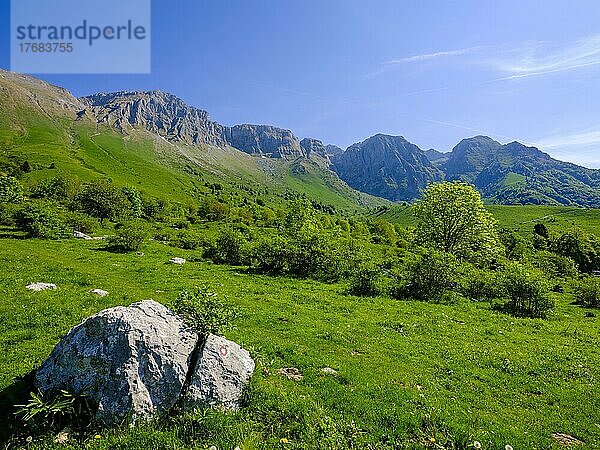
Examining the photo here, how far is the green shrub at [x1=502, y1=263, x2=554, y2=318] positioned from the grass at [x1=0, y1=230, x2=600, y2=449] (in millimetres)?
1387

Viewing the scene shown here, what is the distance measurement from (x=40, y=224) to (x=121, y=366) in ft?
151

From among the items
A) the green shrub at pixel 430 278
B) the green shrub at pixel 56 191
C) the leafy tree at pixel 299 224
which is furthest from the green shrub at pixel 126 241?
the green shrub at pixel 56 191

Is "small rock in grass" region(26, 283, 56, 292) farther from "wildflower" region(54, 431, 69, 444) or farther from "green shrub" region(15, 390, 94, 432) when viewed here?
"wildflower" region(54, 431, 69, 444)

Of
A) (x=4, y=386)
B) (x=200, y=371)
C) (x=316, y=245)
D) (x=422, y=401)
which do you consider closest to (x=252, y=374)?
(x=200, y=371)

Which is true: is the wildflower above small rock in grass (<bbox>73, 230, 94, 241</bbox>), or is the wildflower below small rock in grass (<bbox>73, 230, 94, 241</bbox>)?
below

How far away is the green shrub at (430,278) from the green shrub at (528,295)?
5381mm

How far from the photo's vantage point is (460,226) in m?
51.9

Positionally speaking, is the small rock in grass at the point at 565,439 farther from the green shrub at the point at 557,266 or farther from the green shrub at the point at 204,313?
the green shrub at the point at 557,266

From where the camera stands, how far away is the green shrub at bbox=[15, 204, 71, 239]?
46.7m

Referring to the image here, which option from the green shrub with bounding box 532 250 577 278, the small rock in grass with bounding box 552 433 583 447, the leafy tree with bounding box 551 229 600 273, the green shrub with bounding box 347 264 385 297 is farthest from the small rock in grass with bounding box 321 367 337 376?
the leafy tree with bounding box 551 229 600 273

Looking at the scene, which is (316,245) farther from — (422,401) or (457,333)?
(422,401)

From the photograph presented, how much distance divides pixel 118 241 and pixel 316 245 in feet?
83.1

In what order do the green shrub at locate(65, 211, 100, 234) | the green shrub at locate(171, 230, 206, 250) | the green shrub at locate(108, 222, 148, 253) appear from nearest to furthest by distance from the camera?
the green shrub at locate(108, 222, 148, 253) → the green shrub at locate(171, 230, 206, 250) → the green shrub at locate(65, 211, 100, 234)

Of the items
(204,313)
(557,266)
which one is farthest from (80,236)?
(557,266)
